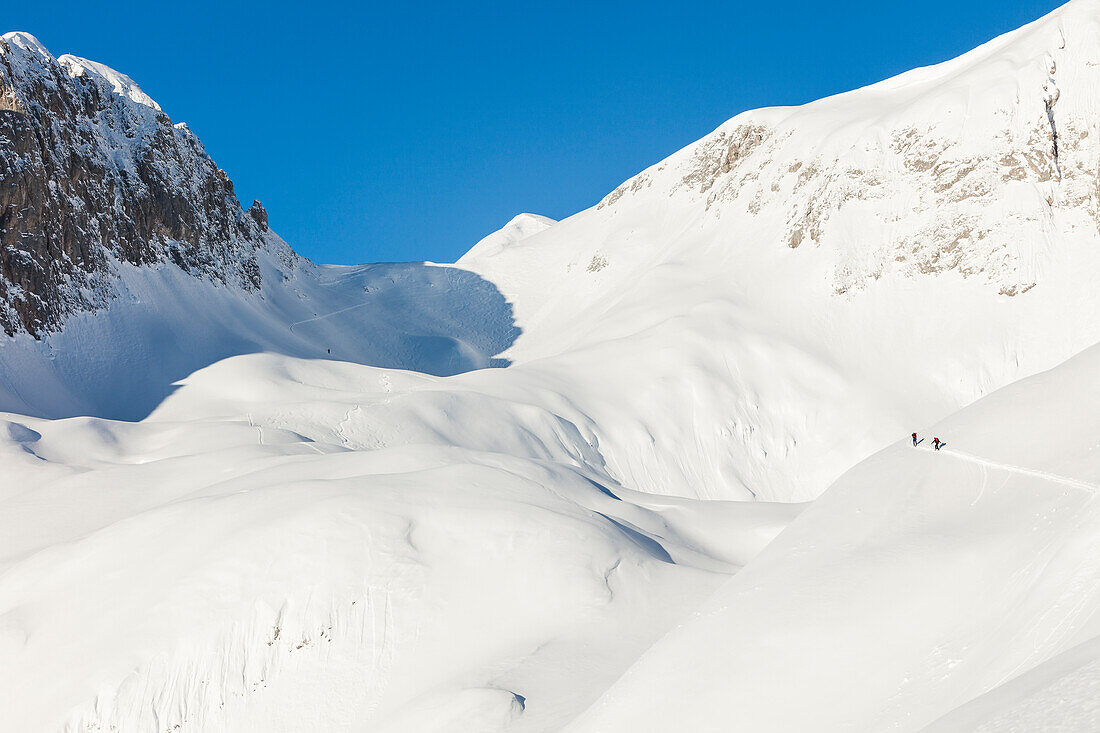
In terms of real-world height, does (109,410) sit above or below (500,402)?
above

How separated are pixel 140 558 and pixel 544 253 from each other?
7114 centimetres

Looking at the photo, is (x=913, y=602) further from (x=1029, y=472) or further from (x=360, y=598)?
(x=360, y=598)

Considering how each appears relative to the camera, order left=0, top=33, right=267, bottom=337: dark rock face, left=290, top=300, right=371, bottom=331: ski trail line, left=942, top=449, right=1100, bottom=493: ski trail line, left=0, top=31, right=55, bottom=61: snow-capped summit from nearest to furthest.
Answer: left=942, top=449, right=1100, bottom=493: ski trail line
left=0, top=33, right=267, bottom=337: dark rock face
left=0, top=31, right=55, bottom=61: snow-capped summit
left=290, top=300, right=371, bottom=331: ski trail line

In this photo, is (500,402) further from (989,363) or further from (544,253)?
(544,253)

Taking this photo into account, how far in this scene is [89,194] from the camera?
5853 cm

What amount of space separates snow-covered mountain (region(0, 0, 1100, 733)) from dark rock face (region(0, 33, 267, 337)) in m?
0.49

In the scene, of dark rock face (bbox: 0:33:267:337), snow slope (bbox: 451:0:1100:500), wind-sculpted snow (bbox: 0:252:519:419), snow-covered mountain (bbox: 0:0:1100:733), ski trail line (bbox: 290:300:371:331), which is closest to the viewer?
snow-covered mountain (bbox: 0:0:1100:733)

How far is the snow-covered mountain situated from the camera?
1055 cm

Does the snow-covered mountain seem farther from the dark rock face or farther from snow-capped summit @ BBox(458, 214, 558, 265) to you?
snow-capped summit @ BBox(458, 214, 558, 265)

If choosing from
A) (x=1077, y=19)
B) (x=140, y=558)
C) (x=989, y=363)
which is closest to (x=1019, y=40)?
(x=1077, y=19)

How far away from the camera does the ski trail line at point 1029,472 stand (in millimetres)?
11086

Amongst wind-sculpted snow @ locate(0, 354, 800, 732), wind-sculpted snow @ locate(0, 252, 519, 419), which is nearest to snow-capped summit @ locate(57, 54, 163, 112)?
wind-sculpted snow @ locate(0, 252, 519, 419)

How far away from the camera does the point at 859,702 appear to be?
361 inches

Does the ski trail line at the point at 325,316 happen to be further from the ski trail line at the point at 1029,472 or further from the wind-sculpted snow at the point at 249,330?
the ski trail line at the point at 1029,472
